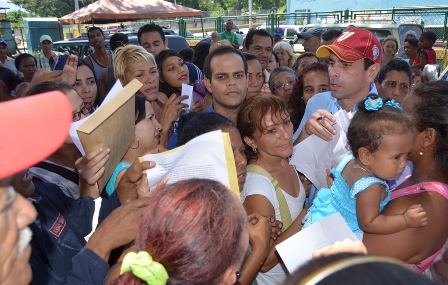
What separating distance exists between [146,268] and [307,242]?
2.57 ft

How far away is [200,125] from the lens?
225 cm

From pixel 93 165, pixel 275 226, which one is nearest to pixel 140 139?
pixel 93 165

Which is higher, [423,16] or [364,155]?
[423,16]

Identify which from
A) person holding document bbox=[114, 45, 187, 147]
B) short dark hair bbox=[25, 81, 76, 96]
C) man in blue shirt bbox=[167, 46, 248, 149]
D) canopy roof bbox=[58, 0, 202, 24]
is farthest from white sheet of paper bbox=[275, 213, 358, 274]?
canopy roof bbox=[58, 0, 202, 24]

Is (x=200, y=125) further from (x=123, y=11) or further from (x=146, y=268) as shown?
(x=123, y=11)

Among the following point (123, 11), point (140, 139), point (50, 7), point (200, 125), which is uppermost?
point (50, 7)

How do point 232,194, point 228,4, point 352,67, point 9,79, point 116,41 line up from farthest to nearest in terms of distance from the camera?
point 228,4, point 116,41, point 9,79, point 352,67, point 232,194

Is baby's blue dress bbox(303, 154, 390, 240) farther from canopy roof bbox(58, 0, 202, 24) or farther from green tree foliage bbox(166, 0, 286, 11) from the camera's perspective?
green tree foliage bbox(166, 0, 286, 11)

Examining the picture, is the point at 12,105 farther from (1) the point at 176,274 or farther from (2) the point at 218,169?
(2) the point at 218,169

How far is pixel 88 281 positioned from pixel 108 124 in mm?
677

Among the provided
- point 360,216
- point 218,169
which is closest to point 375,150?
point 360,216

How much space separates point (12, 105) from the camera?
597 millimetres

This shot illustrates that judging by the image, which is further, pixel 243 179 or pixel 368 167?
pixel 243 179

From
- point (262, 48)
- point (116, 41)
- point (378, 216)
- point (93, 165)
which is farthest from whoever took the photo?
point (116, 41)
